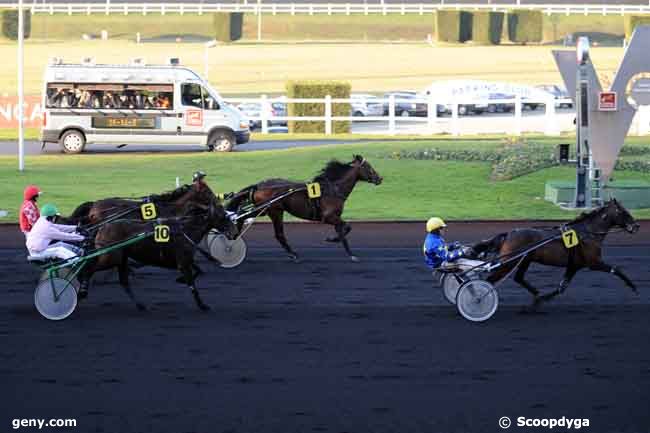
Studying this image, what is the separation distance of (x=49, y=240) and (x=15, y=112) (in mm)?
29014

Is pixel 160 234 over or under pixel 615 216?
under

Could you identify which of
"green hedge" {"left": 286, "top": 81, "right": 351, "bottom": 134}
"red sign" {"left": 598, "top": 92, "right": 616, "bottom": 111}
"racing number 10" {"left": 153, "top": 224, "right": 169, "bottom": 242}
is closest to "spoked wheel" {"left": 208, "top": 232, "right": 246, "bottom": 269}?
"racing number 10" {"left": 153, "top": 224, "right": 169, "bottom": 242}

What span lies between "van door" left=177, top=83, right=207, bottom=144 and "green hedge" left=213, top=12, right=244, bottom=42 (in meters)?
43.7

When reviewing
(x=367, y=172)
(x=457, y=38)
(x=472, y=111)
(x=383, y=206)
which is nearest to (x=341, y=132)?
(x=472, y=111)

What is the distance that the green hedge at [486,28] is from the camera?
249 feet

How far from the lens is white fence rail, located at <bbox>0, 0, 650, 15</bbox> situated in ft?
256

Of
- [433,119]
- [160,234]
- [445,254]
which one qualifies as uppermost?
[433,119]

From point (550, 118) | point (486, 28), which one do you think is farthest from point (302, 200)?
point (486, 28)

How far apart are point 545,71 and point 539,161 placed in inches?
1558

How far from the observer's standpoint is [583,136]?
22875mm

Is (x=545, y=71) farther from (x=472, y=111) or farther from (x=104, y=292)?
(x=104, y=292)

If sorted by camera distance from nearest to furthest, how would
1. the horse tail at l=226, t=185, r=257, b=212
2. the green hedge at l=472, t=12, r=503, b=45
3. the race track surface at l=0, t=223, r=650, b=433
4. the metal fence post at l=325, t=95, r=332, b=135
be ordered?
the race track surface at l=0, t=223, r=650, b=433 → the horse tail at l=226, t=185, r=257, b=212 → the metal fence post at l=325, t=95, r=332, b=135 → the green hedge at l=472, t=12, r=503, b=45

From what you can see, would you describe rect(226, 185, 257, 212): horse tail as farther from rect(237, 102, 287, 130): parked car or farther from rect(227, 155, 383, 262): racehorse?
rect(237, 102, 287, 130): parked car

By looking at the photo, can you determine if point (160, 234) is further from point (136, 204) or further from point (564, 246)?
point (564, 246)
